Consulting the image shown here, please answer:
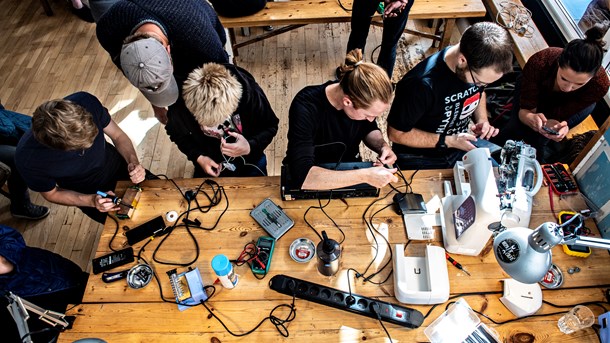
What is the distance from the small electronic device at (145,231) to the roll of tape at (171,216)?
0.03 metres

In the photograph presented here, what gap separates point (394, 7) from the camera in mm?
2736

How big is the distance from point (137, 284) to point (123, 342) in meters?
0.22

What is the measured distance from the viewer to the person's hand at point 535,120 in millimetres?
2120

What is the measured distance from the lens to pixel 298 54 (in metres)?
3.80

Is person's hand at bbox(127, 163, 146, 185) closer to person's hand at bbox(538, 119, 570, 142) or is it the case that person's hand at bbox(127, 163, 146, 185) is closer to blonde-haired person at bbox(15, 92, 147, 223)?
blonde-haired person at bbox(15, 92, 147, 223)

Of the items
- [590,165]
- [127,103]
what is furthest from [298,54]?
[590,165]

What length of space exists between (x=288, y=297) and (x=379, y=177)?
0.62 m

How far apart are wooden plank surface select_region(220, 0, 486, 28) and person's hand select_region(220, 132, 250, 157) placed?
65.8 inches

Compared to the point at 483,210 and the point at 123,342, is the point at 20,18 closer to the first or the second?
the point at 123,342

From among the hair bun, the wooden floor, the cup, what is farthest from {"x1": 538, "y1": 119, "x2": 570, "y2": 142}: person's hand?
the wooden floor

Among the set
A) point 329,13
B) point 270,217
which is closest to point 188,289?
point 270,217

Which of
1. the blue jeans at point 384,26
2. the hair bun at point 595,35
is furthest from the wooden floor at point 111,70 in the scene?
the hair bun at point 595,35

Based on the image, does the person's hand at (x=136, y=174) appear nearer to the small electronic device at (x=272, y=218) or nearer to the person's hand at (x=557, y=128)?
the small electronic device at (x=272, y=218)

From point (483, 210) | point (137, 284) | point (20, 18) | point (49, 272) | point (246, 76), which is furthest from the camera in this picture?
point (20, 18)
